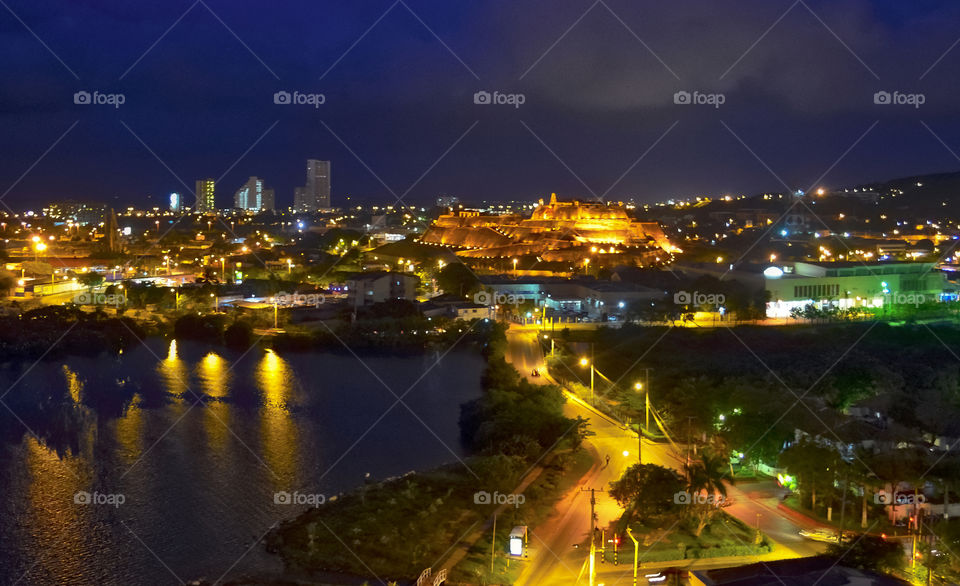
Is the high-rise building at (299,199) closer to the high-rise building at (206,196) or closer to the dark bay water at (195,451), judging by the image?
the high-rise building at (206,196)

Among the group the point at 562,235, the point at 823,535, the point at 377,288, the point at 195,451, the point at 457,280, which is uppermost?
the point at 562,235

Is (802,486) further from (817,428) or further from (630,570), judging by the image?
(630,570)

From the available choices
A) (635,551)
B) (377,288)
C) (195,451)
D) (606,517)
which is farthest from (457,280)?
(635,551)

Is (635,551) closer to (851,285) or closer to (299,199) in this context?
(851,285)

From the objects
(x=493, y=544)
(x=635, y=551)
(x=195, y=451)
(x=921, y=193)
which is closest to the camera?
(x=635, y=551)

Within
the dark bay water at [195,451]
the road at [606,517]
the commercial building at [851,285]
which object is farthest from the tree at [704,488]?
the commercial building at [851,285]

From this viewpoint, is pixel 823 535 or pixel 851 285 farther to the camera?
pixel 851 285

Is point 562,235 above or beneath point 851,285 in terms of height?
above
